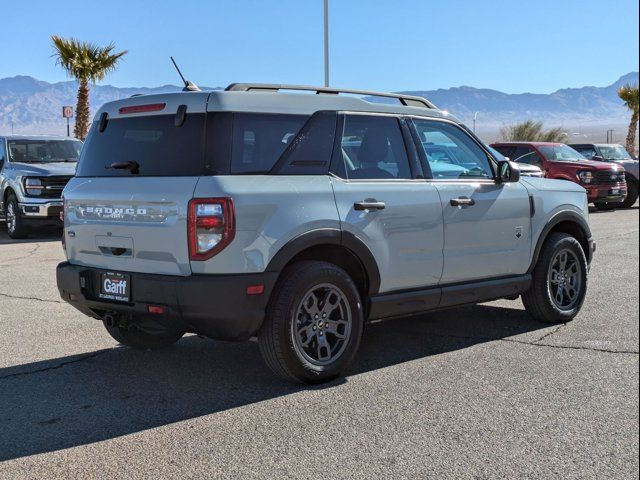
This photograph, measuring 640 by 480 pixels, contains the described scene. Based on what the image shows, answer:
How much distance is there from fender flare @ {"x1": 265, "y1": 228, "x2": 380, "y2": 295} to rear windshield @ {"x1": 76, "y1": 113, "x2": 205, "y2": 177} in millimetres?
721

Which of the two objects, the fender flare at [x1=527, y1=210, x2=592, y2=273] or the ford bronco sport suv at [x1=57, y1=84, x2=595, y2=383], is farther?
the fender flare at [x1=527, y1=210, x2=592, y2=273]

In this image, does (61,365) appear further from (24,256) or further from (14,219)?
(14,219)

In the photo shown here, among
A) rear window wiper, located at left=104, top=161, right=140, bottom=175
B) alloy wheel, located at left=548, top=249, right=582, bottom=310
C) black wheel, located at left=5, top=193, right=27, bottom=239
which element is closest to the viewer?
rear window wiper, located at left=104, top=161, right=140, bottom=175

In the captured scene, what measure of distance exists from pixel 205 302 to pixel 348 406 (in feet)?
Result: 3.49

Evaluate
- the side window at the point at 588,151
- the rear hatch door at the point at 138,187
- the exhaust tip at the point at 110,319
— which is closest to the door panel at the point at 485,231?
the rear hatch door at the point at 138,187

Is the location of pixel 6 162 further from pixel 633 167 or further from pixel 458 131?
pixel 633 167

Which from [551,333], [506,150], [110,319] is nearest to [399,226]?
[551,333]

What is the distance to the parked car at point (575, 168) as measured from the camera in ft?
64.4

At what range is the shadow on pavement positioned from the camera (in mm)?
4547

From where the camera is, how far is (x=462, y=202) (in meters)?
6.11

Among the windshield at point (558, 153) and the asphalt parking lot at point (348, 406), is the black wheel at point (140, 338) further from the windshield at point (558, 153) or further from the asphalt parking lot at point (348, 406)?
the windshield at point (558, 153)

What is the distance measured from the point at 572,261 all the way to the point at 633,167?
1673 centimetres

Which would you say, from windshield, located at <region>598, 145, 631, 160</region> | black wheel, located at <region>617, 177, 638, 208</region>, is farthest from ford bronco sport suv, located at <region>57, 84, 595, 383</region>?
windshield, located at <region>598, 145, 631, 160</region>

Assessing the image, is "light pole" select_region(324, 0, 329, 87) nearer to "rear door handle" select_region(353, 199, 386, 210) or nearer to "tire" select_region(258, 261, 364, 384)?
"rear door handle" select_region(353, 199, 386, 210)
